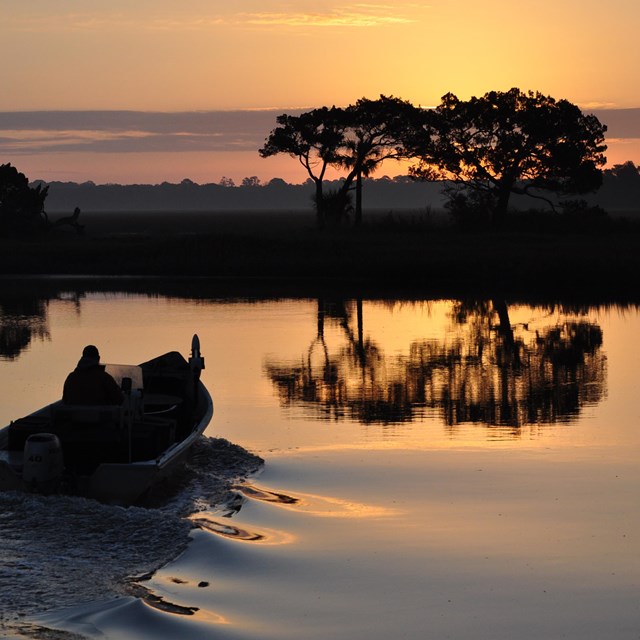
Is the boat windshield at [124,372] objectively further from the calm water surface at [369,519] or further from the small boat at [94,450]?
the calm water surface at [369,519]

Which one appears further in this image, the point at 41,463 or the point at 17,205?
the point at 17,205

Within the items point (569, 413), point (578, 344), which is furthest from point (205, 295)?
point (569, 413)

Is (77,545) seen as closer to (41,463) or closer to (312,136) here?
(41,463)

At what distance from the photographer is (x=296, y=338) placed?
30.3 m

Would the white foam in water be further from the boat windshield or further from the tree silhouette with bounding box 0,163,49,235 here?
the tree silhouette with bounding box 0,163,49,235

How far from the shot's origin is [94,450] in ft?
45.1

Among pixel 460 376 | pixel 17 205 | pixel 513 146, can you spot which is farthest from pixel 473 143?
pixel 460 376

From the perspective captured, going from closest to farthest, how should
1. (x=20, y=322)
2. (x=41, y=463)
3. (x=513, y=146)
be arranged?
(x=41, y=463)
(x=20, y=322)
(x=513, y=146)

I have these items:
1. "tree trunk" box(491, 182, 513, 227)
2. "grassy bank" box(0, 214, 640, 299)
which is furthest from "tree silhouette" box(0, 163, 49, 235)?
"tree trunk" box(491, 182, 513, 227)

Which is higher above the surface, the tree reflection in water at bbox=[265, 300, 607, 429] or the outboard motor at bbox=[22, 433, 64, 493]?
the outboard motor at bbox=[22, 433, 64, 493]

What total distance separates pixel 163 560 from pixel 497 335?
20.4 m

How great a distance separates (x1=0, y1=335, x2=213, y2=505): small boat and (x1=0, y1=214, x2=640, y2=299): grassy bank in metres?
29.6

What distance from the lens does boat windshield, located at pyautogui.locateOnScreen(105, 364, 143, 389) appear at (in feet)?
52.8

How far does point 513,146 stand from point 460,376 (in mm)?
42519
